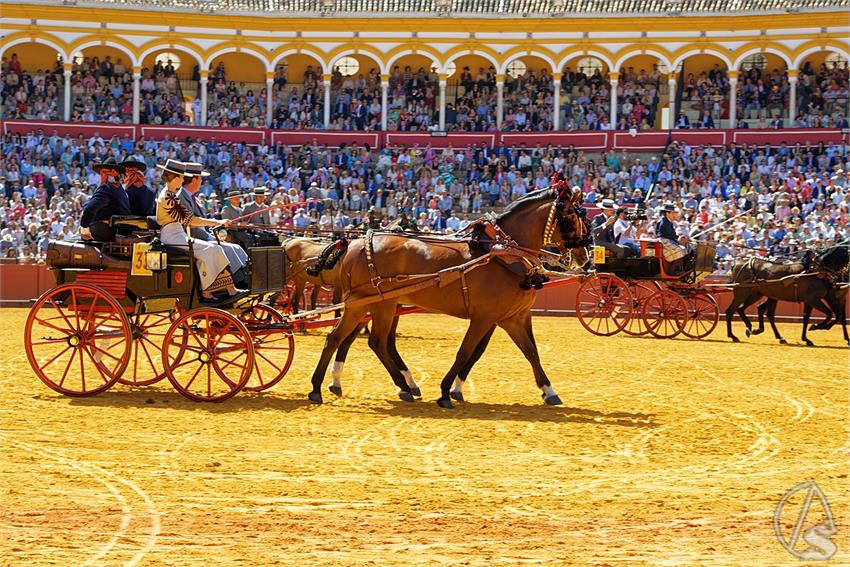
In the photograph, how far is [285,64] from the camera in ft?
136

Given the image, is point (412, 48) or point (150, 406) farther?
point (412, 48)

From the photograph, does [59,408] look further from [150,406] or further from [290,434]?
[290,434]

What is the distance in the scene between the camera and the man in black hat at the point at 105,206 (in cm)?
1130

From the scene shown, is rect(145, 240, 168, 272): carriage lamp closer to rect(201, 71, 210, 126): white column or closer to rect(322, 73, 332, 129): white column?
rect(322, 73, 332, 129): white column

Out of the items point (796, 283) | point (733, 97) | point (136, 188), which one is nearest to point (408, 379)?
point (136, 188)

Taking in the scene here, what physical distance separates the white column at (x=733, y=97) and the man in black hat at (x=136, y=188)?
94.5 ft

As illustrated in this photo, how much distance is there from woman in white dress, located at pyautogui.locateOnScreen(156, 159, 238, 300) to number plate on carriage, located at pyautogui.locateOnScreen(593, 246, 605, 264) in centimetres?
797

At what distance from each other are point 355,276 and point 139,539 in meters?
5.71

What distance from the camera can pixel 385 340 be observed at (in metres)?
11.8

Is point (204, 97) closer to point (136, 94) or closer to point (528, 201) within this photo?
point (136, 94)

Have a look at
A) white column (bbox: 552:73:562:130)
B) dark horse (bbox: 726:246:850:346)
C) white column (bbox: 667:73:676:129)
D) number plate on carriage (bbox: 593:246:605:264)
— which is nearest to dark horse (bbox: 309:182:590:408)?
number plate on carriage (bbox: 593:246:605:264)

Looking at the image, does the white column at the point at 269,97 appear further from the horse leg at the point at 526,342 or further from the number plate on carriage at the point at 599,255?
the horse leg at the point at 526,342

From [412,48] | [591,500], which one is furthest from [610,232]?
[412,48]

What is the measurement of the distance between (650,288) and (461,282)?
9.49 m
